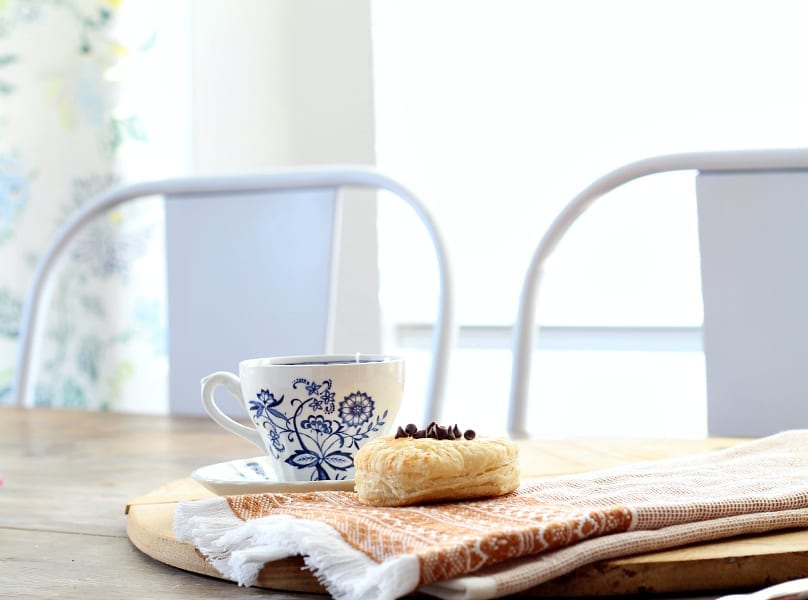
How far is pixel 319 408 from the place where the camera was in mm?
555

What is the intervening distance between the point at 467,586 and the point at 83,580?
188mm

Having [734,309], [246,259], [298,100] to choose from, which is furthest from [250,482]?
[298,100]

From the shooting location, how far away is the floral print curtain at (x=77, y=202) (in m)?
2.26

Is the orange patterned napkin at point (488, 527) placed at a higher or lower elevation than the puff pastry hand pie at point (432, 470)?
lower

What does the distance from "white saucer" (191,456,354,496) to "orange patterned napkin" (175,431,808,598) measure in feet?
0.11

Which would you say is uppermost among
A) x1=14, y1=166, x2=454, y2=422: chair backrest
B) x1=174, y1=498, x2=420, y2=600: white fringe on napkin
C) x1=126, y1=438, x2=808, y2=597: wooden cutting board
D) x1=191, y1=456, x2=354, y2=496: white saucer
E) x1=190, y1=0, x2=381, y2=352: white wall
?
x1=190, y1=0, x2=381, y2=352: white wall

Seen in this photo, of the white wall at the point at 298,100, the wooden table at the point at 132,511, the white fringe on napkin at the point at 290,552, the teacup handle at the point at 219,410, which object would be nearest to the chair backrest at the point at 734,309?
the wooden table at the point at 132,511

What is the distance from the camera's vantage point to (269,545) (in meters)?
0.40

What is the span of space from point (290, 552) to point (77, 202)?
81.4 inches

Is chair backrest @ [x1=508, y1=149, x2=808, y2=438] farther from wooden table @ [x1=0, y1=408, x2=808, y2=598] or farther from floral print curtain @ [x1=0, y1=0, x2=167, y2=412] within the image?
floral print curtain @ [x1=0, y1=0, x2=167, y2=412]

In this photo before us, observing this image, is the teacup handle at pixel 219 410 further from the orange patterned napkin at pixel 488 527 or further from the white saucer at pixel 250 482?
the orange patterned napkin at pixel 488 527

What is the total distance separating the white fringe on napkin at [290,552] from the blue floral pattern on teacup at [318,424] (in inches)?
3.7

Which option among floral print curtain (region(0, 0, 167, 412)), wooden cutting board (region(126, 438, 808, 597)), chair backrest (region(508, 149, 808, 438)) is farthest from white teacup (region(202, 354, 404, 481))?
floral print curtain (region(0, 0, 167, 412))

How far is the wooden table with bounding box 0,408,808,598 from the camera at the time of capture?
398 millimetres
